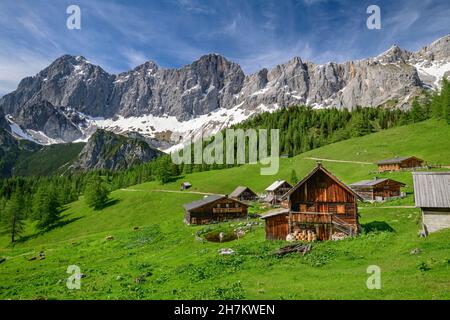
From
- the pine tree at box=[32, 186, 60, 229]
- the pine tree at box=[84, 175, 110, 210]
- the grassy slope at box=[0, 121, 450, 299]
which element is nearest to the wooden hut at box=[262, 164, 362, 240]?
the grassy slope at box=[0, 121, 450, 299]

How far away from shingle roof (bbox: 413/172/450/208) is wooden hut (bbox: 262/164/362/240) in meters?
7.14

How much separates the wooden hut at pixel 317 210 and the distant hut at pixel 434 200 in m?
7.48

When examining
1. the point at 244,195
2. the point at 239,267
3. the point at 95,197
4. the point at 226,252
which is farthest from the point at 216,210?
the point at 95,197

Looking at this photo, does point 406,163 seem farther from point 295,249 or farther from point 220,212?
point 295,249

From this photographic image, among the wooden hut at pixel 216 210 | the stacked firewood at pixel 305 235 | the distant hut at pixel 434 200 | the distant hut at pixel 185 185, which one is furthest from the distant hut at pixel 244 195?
the distant hut at pixel 434 200

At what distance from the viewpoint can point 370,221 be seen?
42312mm

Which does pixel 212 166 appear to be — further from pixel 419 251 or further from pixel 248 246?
pixel 419 251

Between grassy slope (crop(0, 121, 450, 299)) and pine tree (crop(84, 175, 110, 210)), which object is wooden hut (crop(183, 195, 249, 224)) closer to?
grassy slope (crop(0, 121, 450, 299))

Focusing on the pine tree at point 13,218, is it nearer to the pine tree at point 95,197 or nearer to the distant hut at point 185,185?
the pine tree at point 95,197

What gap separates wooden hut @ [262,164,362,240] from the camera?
3847 centimetres

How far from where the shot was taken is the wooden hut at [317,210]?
3847 cm

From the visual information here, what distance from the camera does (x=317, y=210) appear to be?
39.7 metres

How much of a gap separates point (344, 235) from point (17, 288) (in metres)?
37.5
